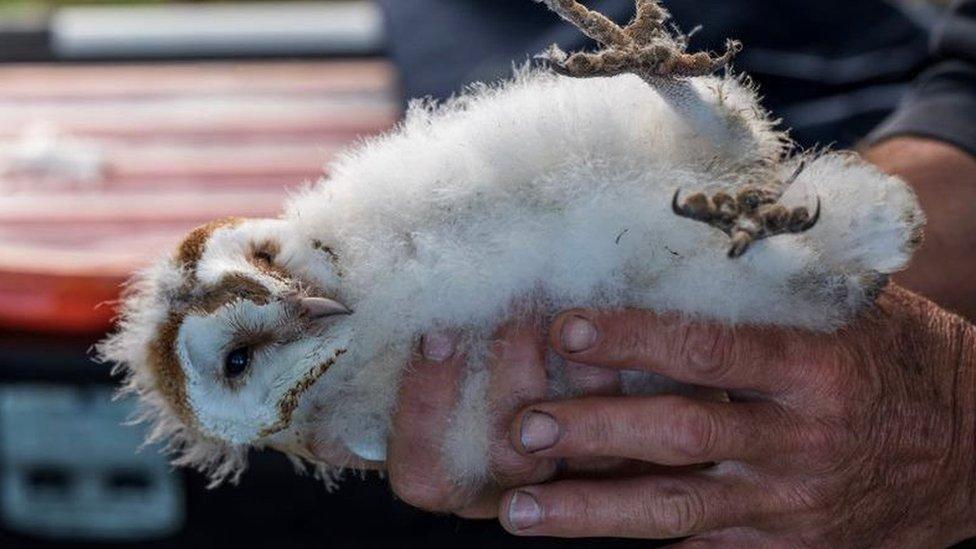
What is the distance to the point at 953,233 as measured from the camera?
2107 millimetres

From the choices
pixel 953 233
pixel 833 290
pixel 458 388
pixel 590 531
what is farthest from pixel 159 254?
pixel 953 233

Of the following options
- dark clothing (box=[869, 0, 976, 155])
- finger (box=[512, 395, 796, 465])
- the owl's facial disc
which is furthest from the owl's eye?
dark clothing (box=[869, 0, 976, 155])

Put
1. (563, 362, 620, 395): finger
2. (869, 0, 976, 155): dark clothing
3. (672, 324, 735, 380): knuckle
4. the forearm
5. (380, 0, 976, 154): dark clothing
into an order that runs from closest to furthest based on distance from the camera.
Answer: (672, 324, 735, 380): knuckle → (563, 362, 620, 395): finger → the forearm → (869, 0, 976, 155): dark clothing → (380, 0, 976, 154): dark clothing

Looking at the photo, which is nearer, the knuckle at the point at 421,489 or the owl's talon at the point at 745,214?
the owl's talon at the point at 745,214

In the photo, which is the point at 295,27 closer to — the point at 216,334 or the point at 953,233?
the point at 953,233

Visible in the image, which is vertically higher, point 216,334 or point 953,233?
point 953,233

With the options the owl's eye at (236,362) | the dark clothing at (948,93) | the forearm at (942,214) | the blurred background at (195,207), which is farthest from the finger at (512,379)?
the dark clothing at (948,93)

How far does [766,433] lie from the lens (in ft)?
4.98

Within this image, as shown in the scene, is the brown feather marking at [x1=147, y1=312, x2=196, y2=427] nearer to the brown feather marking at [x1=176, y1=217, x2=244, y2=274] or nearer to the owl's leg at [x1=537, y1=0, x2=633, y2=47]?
the brown feather marking at [x1=176, y1=217, x2=244, y2=274]

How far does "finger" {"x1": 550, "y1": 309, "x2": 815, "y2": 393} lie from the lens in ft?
4.76

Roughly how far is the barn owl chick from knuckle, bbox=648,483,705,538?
→ 22cm

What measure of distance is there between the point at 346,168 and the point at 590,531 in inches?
19.9

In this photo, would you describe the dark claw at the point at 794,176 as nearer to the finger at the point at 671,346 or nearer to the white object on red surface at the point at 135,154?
the finger at the point at 671,346

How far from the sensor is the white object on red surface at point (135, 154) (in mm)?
2426
